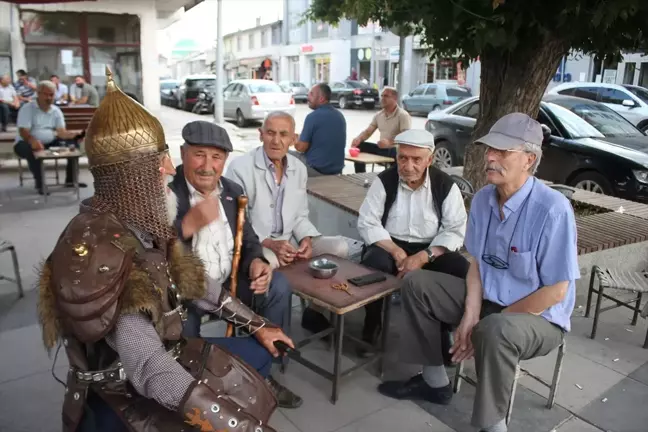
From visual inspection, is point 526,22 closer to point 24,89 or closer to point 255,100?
point 24,89

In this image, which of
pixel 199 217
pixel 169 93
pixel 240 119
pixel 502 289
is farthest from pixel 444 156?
pixel 169 93

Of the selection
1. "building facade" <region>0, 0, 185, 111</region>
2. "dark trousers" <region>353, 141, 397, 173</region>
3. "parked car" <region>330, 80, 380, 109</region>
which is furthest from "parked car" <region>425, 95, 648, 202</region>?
"parked car" <region>330, 80, 380, 109</region>

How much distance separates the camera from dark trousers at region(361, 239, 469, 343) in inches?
131

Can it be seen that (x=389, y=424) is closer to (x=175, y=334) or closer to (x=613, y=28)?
(x=175, y=334)

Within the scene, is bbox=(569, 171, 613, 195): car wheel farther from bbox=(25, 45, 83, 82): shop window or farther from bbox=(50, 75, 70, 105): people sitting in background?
bbox=(25, 45, 83, 82): shop window

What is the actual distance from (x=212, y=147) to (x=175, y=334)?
128 centimetres

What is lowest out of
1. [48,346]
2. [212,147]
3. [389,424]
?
[389,424]

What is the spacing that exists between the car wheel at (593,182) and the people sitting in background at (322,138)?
3.14m

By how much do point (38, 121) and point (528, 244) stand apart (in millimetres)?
6933

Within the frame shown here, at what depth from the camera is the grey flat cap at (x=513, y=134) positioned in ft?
8.62

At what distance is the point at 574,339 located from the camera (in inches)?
149

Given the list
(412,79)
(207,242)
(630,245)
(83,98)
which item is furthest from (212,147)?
(412,79)

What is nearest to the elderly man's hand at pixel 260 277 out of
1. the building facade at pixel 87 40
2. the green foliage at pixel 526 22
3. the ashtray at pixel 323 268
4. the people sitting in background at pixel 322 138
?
the ashtray at pixel 323 268

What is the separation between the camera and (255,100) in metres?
16.6
